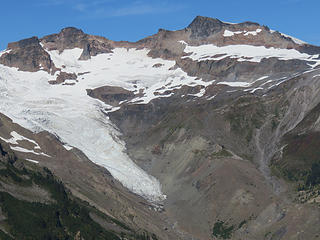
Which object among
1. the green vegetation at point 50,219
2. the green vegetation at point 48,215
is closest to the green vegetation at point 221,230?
the green vegetation at point 48,215

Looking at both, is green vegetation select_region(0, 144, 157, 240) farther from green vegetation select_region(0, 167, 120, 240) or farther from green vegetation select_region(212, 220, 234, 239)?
green vegetation select_region(212, 220, 234, 239)

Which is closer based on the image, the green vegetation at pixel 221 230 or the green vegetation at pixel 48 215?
the green vegetation at pixel 48 215

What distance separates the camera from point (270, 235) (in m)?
162

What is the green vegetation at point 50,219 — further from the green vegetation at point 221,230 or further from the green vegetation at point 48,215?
the green vegetation at point 221,230

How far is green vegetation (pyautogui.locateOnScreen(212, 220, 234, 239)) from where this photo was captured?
171250 millimetres

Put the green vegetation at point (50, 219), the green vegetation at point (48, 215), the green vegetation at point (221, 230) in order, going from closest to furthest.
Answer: the green vegetation at point (50, 219) → the green vegetation at point (48, 215) → the green vegetation at point (221, 230)

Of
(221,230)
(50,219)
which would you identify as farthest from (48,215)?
(221,230)

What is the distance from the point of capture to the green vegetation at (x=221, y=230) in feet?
562

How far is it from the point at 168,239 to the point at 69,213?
26.6 m

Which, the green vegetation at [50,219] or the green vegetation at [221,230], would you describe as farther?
the green vegetation at [221,230]

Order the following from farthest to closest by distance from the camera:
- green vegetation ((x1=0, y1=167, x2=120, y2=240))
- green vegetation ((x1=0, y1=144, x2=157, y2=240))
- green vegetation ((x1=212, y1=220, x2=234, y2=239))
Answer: green vegetation ((x1=212, y1=220, x2=234, y2=239)) → green vegetation ((x1=0, y1=144, x2=157, y2=240)) → green vegetation ((x1=0, y1=167, x2=120, y2=240))

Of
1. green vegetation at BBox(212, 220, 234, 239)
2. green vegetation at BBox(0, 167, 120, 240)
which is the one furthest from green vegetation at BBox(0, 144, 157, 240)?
green vegetation at BBox(212, 220, 234, 239)

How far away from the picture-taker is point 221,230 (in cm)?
17412

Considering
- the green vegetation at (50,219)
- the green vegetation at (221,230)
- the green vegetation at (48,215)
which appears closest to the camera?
the green vegetation at (50,219)
